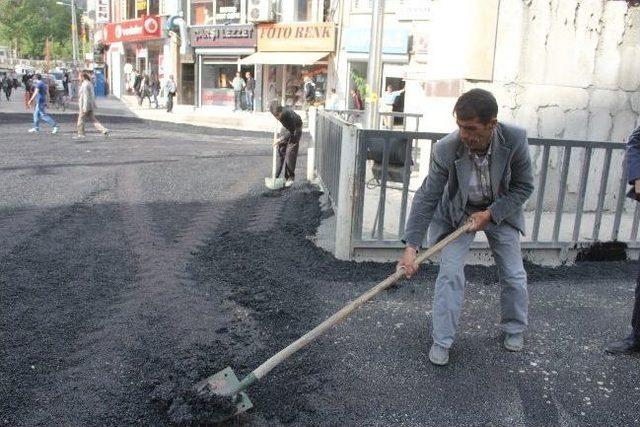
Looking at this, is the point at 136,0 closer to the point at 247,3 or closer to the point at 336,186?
the point at 247,3

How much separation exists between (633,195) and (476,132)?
1.14 metres

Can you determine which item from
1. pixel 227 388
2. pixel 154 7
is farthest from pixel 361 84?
pixel 227 388

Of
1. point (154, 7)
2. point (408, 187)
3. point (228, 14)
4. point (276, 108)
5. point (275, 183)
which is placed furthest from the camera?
point (154, 7)

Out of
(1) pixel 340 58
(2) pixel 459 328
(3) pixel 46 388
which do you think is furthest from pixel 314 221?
(1) pixel 340 58

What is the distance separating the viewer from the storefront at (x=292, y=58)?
1070 inches

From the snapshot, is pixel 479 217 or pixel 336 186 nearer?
pixel 479 217

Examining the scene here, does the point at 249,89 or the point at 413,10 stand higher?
the point at 413,10

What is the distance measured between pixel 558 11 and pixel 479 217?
14.7ft

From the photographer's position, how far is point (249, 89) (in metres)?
29.5

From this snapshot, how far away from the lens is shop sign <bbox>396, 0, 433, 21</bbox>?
76.3 ft

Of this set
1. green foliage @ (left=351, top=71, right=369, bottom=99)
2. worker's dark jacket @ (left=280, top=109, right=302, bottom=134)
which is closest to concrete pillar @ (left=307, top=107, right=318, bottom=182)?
worker's dark jacket @ (left=280, top=109, right=302, bottom=134)

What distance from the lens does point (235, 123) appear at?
78.4 ft

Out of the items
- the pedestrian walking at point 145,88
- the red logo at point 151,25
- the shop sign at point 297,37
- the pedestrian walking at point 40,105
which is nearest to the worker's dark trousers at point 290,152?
the pedestrian walking at point 40,105

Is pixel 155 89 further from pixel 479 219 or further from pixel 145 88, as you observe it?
pixel 479 219
